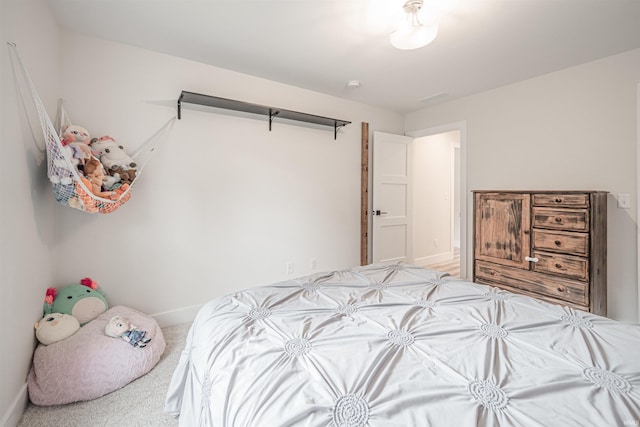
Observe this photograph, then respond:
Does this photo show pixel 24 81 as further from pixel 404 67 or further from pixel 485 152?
pixel 485 152

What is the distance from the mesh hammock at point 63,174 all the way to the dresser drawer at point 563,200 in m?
3.45

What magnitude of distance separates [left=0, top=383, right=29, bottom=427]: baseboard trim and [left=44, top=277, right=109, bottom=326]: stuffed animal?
1.65 ft

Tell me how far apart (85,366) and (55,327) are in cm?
36

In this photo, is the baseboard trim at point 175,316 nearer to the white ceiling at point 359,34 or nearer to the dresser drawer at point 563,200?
the white ceiling at point 359,34

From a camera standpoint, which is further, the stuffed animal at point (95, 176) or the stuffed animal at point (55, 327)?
the stuffed animal at point (95, 176)

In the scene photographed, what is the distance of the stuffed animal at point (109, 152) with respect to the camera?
2141mm

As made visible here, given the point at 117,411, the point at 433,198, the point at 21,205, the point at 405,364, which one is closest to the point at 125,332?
the point at 117,411

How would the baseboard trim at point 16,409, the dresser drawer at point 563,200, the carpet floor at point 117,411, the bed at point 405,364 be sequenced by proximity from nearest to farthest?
1. the bed at point 405,364
2. the baseboard trim at point 16,409
3. the carpet floor at point 117,411
4. the dresser drawer at point 563,200

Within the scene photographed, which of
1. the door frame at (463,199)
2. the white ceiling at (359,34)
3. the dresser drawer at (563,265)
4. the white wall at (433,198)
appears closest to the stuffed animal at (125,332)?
the white ceiling at (359,34)

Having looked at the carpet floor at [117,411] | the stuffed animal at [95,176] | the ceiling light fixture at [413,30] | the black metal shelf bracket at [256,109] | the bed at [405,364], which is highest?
the ceiling light fixture at [413,30]

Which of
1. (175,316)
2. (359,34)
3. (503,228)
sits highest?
(359,34)

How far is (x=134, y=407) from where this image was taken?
1.61 m

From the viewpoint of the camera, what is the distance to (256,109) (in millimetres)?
2881

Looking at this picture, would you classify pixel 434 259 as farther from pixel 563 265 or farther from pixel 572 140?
pixel 572 140
